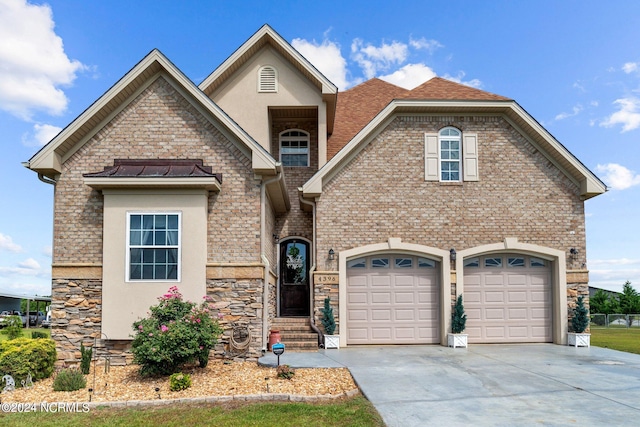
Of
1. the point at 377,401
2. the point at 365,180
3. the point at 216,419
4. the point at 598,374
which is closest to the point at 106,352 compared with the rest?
the point at 216,419

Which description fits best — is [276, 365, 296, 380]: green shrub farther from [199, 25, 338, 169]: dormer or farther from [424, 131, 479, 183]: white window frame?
[199, 25, 338, 169]: dormer

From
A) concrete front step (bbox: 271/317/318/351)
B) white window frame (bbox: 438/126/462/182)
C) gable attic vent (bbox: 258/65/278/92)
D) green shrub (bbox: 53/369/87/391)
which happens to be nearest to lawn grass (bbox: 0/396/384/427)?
green shrub (bbox: 53/369/87/391)

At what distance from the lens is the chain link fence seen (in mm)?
25516

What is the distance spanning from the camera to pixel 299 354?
1197 cm

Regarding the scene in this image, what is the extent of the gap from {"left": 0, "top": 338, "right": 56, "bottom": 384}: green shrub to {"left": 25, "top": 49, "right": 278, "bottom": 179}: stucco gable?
3.86 m

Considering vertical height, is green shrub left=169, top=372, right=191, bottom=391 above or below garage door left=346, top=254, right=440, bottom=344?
below

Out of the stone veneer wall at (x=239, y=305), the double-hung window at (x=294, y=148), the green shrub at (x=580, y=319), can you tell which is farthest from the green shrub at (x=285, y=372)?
the green shrub at (x=580, y=319)

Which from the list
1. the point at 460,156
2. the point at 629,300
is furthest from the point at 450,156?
the point at 629,300

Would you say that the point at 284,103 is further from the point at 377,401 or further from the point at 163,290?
the point at 377,401

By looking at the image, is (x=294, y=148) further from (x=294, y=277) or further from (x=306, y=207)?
(x=294, y=277)

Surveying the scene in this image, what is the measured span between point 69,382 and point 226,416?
3.47 metres

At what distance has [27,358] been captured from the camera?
31.1 ft

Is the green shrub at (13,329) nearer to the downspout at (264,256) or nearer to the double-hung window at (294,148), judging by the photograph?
the downspout at (264,256)

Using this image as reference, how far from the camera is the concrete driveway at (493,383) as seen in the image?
22.4 feet
